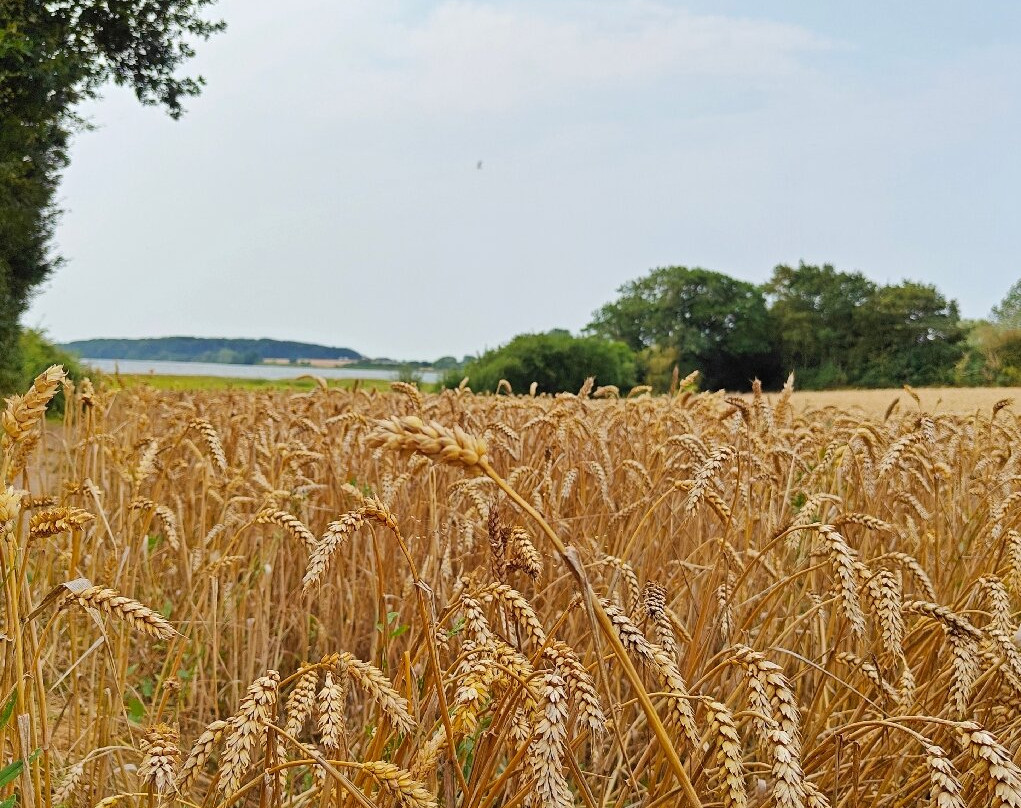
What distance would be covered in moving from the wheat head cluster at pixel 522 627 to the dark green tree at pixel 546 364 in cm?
1742

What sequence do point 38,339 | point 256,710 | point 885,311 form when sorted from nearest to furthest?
point 256,710
point 38,339
point 885,311

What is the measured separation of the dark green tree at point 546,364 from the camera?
22375mm

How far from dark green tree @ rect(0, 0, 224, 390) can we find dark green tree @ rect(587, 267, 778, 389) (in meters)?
29.3

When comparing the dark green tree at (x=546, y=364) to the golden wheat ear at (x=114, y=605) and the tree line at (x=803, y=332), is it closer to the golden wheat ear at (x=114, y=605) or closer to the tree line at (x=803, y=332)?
the tree line at (x=803, y=332)

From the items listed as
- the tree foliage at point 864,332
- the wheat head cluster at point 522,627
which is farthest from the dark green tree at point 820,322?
the wheat head cluster at point 522,627

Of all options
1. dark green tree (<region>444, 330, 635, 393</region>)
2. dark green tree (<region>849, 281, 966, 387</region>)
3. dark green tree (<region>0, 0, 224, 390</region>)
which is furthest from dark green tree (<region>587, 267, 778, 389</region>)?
dark green tree (<region>0, 0, 224, 390</region>)

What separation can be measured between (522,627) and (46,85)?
1559 cm

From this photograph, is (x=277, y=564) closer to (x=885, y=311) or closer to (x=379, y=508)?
(x=379, y=508)

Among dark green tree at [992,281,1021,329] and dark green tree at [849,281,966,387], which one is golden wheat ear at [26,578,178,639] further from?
dark green tree at [992,281,1021,329]

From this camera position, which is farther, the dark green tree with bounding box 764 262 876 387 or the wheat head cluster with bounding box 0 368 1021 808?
the dark green tree with bounding box 764 262 876 387

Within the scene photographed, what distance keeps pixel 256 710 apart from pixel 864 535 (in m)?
2.34

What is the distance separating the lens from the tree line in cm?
3897

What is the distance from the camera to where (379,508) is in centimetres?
105

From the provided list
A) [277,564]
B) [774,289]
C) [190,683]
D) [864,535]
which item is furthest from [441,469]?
[774,289]
